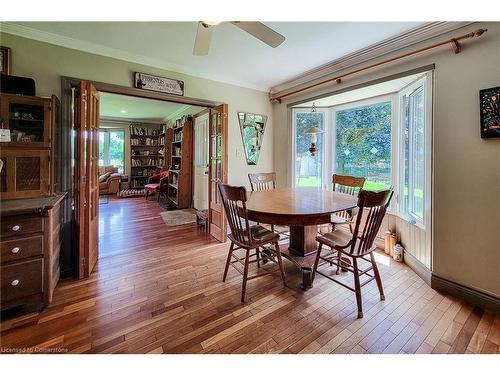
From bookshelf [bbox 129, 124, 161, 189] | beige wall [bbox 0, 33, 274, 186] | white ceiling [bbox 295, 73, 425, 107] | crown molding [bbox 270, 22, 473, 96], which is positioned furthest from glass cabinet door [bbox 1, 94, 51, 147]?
bookshelf [bbox 129, 124, 161, 189]

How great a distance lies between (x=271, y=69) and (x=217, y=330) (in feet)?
10.2

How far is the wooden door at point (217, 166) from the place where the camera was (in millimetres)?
3184

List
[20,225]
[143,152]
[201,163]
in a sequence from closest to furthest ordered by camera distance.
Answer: [20,225]
[201,163]
[143,152]

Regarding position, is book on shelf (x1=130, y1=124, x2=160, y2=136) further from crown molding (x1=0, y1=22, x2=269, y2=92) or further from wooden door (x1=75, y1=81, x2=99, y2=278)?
wooden door (x1=75, y1=81, x2=99, y2=278)

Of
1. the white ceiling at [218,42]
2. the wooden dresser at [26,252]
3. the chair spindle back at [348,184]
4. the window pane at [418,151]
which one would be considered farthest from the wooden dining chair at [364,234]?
the wooden dresser at [26,252]

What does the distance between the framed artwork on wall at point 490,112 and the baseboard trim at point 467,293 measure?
1.27 metres

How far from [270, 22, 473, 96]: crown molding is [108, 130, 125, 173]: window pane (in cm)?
607

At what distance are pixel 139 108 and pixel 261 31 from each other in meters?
5.08

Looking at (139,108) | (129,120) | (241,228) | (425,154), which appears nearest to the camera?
(241,228)

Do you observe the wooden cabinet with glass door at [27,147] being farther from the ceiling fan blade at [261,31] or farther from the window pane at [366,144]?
the window pane at [366,144]

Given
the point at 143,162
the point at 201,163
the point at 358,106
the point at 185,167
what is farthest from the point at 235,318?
the point at 143,162

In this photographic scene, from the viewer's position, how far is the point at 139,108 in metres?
5.70

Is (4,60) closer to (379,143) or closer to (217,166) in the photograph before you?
(217,166)
